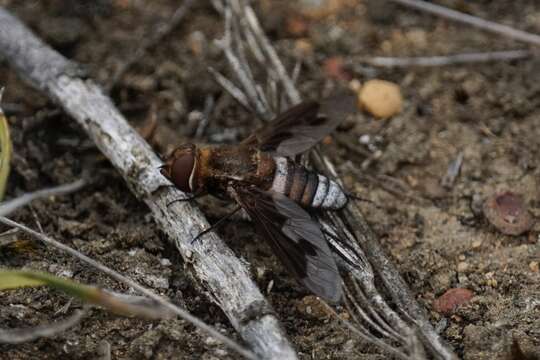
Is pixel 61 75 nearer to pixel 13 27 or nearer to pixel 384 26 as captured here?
pixel 13 27

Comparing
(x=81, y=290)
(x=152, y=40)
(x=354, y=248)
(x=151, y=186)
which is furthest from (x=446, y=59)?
(x=81, y=290)

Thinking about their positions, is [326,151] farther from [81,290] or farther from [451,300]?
[81,290]

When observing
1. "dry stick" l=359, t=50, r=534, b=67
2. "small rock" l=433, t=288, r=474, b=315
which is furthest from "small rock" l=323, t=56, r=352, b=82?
"small rock" l=433, t=288, r=474, b=315

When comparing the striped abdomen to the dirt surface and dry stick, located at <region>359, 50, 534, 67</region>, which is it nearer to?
the dirt surface

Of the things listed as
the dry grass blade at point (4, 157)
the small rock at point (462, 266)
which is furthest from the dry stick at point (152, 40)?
the small rock at point (462, 266)

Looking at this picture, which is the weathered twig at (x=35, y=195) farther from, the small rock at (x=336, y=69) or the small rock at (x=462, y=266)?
the small rock at (x=462, y=266)

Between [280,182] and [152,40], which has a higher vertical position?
[152,40]

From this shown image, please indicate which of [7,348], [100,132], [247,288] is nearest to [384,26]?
[100,132]
